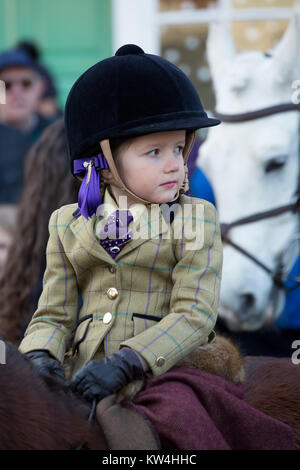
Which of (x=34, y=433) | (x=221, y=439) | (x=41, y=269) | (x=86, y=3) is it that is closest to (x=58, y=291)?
(x=34, y=433)

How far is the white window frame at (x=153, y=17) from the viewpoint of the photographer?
4.98 meters

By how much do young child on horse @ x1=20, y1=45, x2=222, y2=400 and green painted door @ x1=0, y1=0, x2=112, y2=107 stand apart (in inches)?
154

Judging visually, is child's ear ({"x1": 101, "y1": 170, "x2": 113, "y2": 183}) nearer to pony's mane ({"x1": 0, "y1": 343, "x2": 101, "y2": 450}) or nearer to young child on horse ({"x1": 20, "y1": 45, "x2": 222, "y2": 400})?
young child on horse ({"x1": 20, "y1": 45, "x2": 222, "y2": 400})

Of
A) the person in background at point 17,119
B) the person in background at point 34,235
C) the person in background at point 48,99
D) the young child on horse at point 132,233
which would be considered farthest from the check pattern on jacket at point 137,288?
the person in background at point 48,99

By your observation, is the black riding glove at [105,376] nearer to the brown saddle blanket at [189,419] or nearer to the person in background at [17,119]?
the brown saddle blanket at [189,419]

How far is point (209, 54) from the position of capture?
2.96 m

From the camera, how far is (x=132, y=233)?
1.47 m

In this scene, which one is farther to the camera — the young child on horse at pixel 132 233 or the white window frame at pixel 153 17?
the white window frame at pixel 153 17

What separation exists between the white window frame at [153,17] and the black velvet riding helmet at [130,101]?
3681 millimetres

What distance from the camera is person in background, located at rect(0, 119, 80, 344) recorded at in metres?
2.60

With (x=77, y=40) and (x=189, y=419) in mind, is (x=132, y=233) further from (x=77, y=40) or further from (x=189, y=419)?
(x=77, y=40)

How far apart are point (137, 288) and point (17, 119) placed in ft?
9.26

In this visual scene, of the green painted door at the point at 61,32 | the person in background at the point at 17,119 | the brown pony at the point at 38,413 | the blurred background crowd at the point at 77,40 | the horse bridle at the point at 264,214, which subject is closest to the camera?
the brown pony at the point at 38,413
